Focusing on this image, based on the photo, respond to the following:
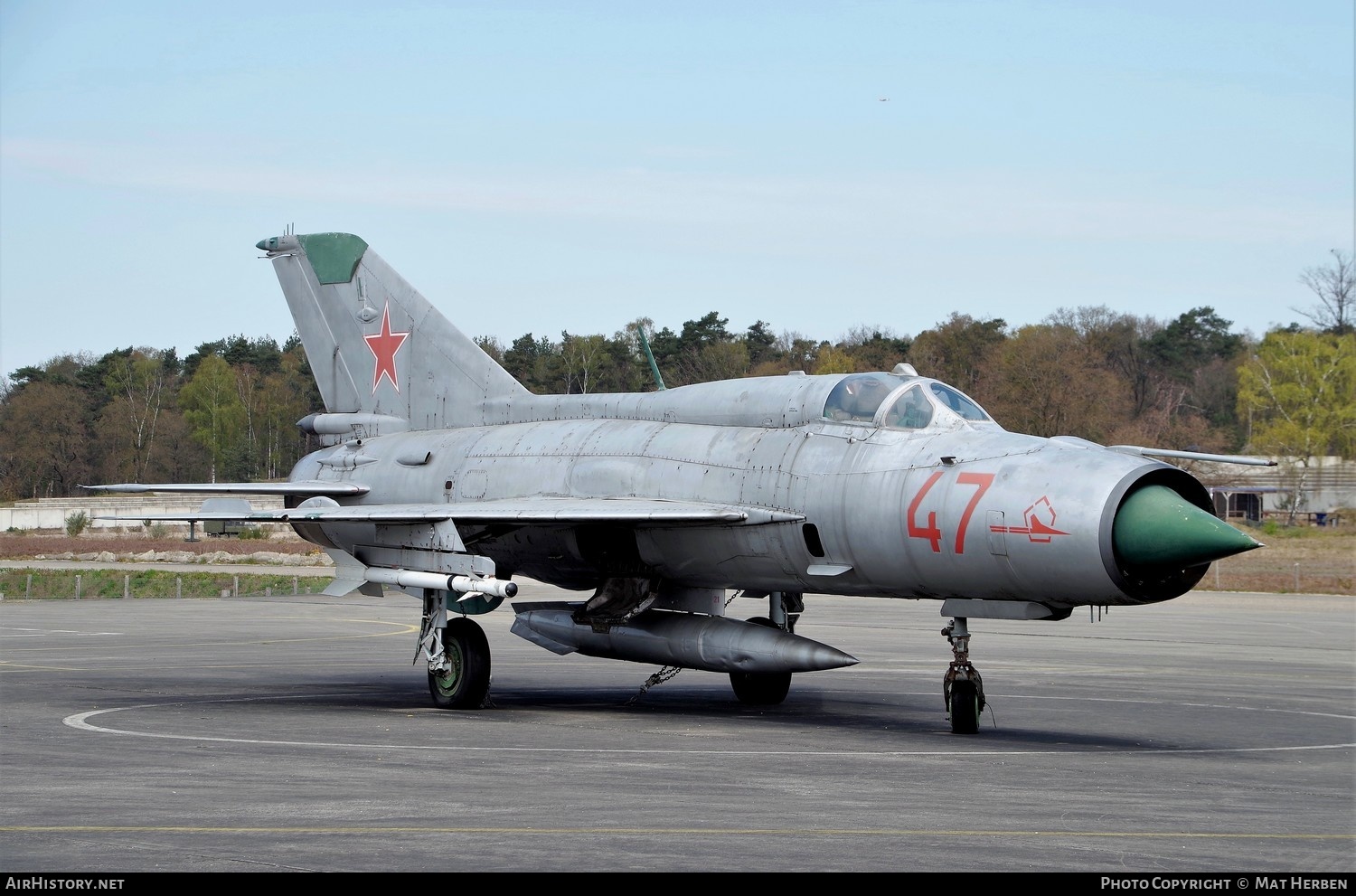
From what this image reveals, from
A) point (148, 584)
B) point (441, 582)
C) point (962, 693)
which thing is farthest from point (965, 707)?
point (148, 584)

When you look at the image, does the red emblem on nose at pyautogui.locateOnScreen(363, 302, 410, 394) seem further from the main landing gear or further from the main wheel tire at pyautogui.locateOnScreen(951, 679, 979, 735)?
the main wheel tire at pyautogui.locateOnScreen(951, 679, 979, 735)

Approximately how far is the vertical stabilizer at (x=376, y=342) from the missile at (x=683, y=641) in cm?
331

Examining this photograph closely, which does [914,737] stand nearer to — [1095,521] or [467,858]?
[1095,521]

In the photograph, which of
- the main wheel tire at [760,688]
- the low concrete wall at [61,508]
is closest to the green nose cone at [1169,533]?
the main wheel tire at [760,688]

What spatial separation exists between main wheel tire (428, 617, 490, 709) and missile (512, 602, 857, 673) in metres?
1.03

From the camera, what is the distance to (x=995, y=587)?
12867 millimetres

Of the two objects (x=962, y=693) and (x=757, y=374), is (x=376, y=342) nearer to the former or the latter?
(x=962, y=693)

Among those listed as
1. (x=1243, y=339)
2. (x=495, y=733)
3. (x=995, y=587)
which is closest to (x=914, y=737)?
(x=995, y=587)

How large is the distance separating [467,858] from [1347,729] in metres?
10.3

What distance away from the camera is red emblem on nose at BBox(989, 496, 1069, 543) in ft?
39.8

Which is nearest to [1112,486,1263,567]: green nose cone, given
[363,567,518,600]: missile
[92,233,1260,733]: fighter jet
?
[92,233,1260,733]: fighter jet

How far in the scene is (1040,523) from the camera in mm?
12203

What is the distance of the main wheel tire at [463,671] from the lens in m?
15.8

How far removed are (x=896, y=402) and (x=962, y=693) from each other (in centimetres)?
282
